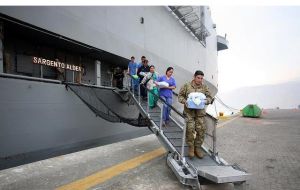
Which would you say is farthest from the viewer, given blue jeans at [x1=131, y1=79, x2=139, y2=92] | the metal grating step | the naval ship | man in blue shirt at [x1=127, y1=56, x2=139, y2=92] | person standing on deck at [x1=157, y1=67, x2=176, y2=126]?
man in blue shirt at [x1=127, y1=56, x2=139, y2=92]

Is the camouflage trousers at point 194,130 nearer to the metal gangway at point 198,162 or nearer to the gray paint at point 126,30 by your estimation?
the metal gangway at point 198,162

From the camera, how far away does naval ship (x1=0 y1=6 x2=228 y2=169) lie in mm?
5379

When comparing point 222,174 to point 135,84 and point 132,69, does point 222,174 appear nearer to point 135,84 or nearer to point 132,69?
point 135,84

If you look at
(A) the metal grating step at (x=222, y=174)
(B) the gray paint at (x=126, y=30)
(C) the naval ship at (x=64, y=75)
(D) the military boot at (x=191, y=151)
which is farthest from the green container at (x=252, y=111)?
(A) the metal grating step at (x=222, y=174)

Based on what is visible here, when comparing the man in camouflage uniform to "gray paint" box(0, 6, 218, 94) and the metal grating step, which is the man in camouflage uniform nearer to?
the metal grating step

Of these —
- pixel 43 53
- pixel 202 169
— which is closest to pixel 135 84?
pixel 43 53

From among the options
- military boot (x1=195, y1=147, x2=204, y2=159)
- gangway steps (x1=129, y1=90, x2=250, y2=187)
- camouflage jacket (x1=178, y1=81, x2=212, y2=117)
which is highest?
camouflage jacket (x1=178, y1=81, x2=212, y2=117)

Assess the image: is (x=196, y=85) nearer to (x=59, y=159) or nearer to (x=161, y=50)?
(x=59, y=159)

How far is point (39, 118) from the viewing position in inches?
227

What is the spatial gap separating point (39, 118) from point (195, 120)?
369 cm

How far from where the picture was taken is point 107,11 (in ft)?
29.3

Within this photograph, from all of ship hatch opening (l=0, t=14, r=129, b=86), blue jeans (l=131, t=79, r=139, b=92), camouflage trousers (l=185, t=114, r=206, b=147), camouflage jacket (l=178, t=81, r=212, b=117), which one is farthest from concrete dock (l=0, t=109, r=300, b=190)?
ship hatch opening (l=0, t=14, r=129, b=86)

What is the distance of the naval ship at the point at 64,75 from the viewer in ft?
17.6

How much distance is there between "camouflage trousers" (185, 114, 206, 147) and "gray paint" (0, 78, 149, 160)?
356 cm
